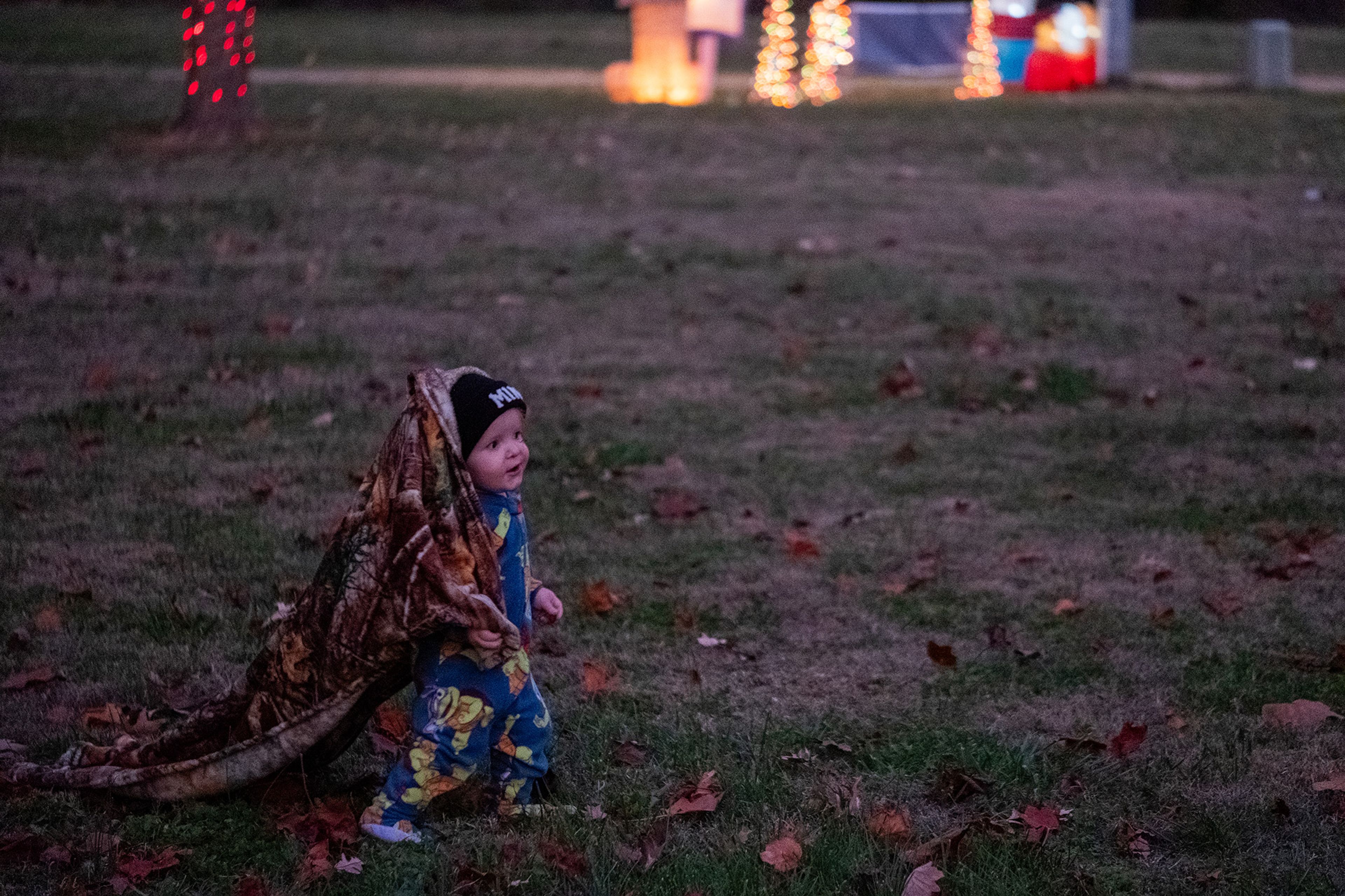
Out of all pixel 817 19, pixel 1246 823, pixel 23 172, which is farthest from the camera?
pixel 817 19

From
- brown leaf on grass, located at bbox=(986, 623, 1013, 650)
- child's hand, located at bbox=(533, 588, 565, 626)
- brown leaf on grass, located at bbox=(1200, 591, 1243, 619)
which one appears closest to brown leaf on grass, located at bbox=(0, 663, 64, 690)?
child's hand, located at bbox=(533, 588, 565, 626)

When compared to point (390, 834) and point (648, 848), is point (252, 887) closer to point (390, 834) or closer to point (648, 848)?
point (390, 834)

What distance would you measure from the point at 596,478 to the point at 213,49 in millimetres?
10390

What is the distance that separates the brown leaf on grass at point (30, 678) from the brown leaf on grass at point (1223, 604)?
333 cm

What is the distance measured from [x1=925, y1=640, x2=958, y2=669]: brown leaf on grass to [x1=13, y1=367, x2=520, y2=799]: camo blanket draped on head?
5.22 ft

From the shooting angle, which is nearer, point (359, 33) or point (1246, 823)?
point (1246, 823)

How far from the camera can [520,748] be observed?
141 inches

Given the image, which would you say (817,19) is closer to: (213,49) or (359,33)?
(213,49)

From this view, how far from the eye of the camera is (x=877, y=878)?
3.31 m

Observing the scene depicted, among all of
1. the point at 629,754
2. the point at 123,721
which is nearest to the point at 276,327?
the point at 123,721

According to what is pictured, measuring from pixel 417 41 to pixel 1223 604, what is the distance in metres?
26.8

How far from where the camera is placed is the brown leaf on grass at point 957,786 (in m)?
3.71

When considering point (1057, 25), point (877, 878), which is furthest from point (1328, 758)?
point (1057, 25)

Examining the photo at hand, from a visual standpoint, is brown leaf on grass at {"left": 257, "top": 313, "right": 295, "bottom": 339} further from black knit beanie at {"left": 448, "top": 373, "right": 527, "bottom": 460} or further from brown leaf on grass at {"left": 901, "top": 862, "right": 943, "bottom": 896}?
brown leaf on grass at {"left": 901, "top": 862, "right": 943, "bottom": 896}
